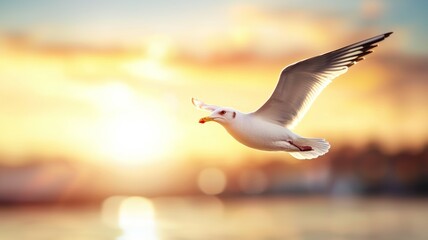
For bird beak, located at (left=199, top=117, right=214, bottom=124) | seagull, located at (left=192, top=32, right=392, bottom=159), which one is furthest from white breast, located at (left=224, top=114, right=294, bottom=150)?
bird beak, located at (left=199, top=117, right=214, bottom=124)

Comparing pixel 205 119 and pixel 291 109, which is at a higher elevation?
pixel 291 109

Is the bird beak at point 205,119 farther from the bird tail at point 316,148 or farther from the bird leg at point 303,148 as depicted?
the bird tail at point 316,148

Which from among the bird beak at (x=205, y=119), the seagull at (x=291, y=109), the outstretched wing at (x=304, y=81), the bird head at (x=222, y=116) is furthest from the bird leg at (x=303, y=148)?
the bird beak at (x=205, y=119)

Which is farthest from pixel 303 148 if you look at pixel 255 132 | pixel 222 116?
pixel 222 116

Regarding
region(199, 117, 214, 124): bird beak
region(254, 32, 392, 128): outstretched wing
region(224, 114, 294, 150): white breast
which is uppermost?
region(254, 32, 392, 128): outstretched wing

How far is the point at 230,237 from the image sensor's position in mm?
28625

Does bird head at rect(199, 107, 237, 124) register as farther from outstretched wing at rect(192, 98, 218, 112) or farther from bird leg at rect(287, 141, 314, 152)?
bird leg at rect(287, 141, 314, 152)

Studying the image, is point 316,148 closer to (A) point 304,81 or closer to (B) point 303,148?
(B) point 303,148

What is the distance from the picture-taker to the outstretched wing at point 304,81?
5594 mm

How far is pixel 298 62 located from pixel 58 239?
22.0m

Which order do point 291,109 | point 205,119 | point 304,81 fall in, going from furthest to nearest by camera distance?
1. point 291,109
2. point 304,81
3. point 205,119

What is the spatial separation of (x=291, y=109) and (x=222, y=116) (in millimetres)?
669

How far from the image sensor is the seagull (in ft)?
18.0

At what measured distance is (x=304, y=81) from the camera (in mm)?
5762
